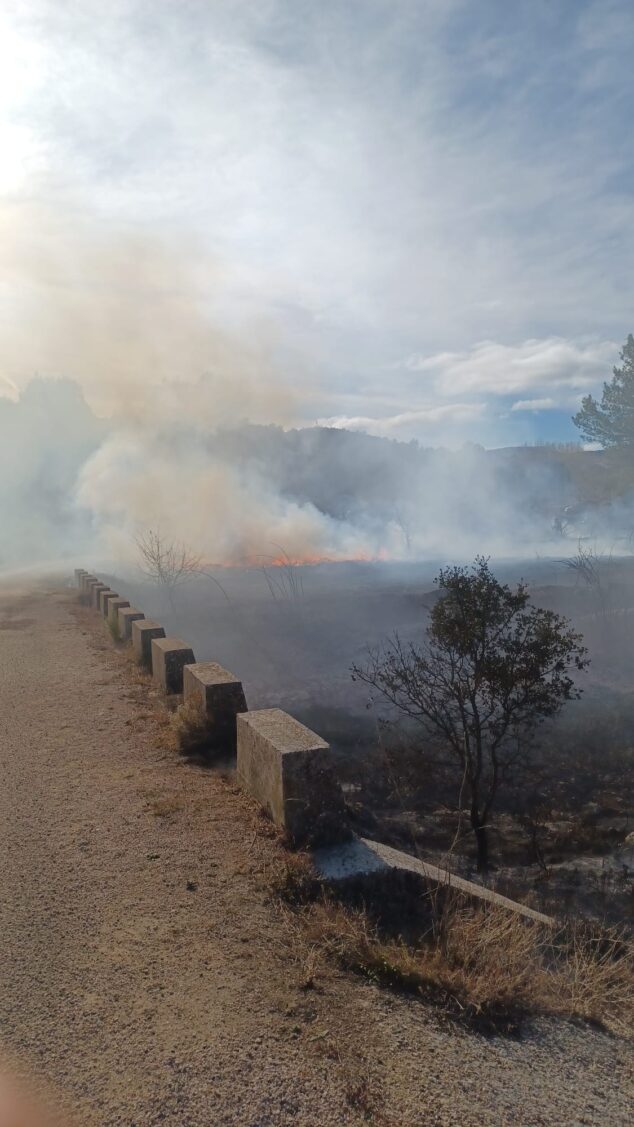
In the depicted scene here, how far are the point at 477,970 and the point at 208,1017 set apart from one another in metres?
1.17

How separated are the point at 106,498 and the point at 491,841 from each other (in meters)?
32.1

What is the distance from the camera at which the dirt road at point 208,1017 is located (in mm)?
2162

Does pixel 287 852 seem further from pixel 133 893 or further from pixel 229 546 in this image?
pixel 229 546

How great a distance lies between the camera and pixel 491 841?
7.66 metres

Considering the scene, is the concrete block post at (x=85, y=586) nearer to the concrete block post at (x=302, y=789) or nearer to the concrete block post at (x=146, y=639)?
the concrete block post at (x=146, y=639)

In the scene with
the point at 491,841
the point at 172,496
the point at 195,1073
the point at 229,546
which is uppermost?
the point at 172,496

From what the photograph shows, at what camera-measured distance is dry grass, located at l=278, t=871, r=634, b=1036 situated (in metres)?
2.75

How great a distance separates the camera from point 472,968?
2.95 meters

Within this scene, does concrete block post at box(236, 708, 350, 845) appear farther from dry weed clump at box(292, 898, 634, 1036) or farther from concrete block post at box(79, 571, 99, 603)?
concrete block post at box(79, 571, 99, 603)

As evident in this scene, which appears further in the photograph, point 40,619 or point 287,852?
point 40,619

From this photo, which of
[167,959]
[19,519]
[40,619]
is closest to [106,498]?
[19,519]

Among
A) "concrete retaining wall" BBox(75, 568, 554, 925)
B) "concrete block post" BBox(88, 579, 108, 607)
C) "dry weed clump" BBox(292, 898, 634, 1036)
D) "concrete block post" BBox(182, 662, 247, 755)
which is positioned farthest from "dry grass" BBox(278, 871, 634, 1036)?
"concrete block post" BBox(88, 579, 108, 607)

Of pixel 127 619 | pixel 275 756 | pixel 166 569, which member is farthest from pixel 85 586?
pixel 275 756

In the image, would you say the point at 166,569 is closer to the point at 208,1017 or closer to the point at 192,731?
the point at 192,731
